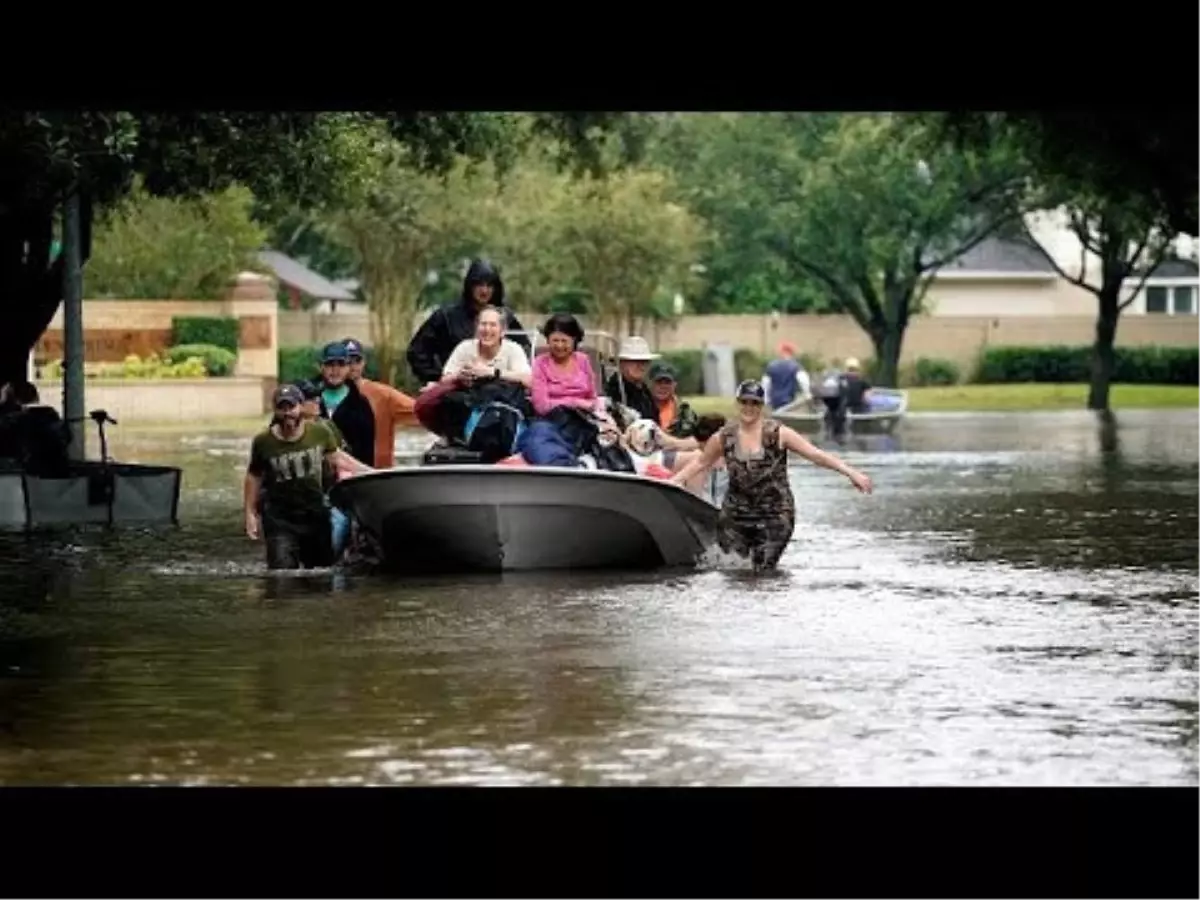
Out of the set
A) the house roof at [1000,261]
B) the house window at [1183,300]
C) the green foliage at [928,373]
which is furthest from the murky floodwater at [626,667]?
the house window at [1183,300]

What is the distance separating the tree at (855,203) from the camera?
78.7 metres

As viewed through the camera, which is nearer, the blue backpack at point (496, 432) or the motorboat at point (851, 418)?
the blue backpack at point (496, 432)

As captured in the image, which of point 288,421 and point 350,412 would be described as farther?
point 350,412

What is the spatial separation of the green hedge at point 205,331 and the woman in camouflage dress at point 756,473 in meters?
48.6

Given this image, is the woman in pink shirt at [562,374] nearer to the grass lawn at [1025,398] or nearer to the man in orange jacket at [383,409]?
the man in orange jacket at [383,409]

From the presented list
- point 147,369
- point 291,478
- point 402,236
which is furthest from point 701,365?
point 291,478

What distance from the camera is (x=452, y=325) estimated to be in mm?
23219

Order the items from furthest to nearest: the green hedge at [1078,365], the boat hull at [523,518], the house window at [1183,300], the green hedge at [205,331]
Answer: the house window at [1183,300] < the green hedge at [1078,365] < the green hedge at [205,331] < the boat hull at [523,518]

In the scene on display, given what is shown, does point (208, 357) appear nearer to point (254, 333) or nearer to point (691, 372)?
point (254, 333)

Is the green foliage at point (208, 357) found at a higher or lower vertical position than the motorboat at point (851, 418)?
higher

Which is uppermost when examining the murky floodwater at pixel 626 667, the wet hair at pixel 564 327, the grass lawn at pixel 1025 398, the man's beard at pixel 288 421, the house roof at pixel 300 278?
the house roof at pixel 300 278

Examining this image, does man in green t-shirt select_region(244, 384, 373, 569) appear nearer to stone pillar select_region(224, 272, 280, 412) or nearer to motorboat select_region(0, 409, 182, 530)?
motorboat select_region(0, 409, 182, 530)

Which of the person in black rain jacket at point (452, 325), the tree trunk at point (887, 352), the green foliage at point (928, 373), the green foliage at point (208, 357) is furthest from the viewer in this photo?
the green foliage at point (928, 373)

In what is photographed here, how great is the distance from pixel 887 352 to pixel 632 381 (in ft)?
189
